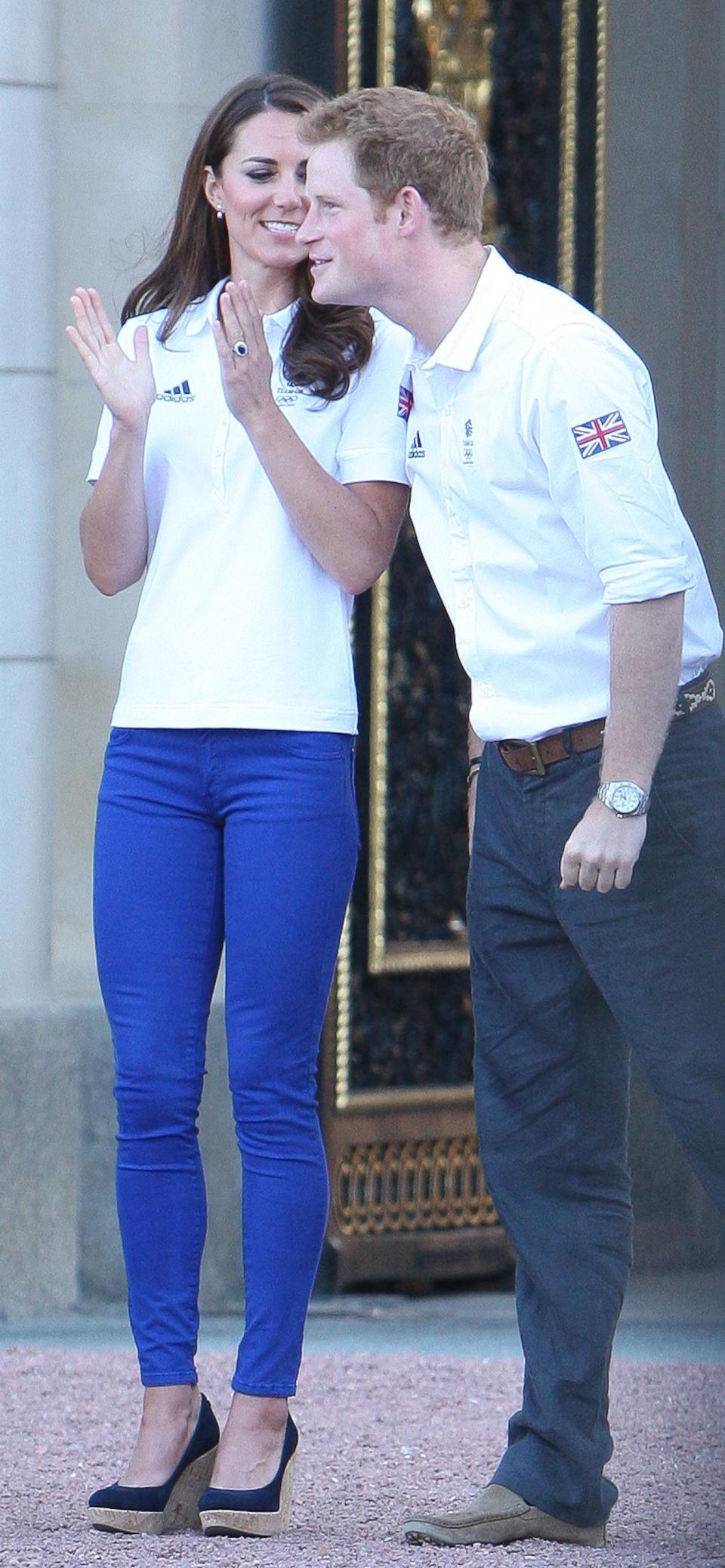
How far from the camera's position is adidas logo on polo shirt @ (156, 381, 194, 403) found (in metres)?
3.40

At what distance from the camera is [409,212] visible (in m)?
3.13

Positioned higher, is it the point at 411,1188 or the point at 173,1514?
the point at 173,1514

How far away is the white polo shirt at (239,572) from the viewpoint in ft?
10.9

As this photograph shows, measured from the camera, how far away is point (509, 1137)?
10.8ft

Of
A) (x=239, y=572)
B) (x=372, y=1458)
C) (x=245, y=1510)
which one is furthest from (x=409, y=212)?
(x=372, y=1458)

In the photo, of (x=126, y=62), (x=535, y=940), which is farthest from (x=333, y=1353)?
(x=126, y=62)

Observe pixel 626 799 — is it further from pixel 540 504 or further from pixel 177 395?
pixel 177 395

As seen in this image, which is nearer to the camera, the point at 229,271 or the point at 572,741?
the point at 572,741

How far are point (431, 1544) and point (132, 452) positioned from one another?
148 cm

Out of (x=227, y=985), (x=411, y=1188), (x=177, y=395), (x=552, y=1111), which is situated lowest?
(x=411, y=1188)

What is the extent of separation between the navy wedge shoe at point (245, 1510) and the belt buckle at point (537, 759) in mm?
992

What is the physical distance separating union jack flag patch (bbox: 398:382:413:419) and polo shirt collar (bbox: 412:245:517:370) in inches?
6.4

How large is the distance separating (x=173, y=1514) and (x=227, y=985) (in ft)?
2.30

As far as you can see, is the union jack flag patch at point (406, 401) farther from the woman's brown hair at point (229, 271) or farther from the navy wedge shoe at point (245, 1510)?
the navy wedge shoe at point (245, 1510)
